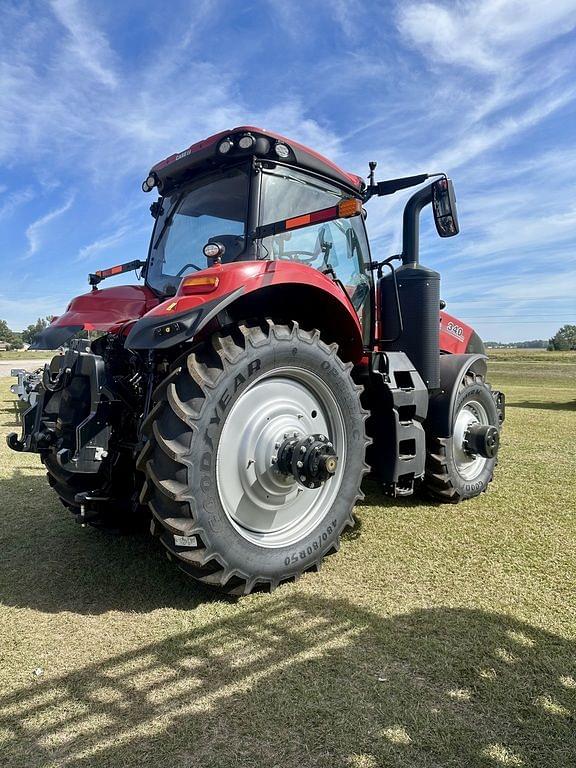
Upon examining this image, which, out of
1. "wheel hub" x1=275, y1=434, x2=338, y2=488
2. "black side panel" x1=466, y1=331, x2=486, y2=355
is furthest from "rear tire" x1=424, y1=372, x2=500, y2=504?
"wheel hub" x1=275, y1=434, x2=338, y2=488

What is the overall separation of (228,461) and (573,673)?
179 centimetres

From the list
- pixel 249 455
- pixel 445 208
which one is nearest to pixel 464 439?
pixel 445 208

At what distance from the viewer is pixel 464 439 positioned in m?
4.61

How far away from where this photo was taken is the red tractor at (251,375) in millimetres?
2580

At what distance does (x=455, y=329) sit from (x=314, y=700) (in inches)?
164

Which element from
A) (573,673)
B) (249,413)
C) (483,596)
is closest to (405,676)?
(573,673)

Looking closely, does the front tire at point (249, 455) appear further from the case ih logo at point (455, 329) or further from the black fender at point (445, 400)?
the case ih logo at point (455, 329)

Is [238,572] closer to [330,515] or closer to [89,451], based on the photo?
[330,515]

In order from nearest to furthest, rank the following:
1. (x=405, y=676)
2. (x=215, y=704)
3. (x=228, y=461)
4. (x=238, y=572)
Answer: (x=215, y=704)
(x=405, y=676)
(x=238, y=572)
(x=228, y=461)

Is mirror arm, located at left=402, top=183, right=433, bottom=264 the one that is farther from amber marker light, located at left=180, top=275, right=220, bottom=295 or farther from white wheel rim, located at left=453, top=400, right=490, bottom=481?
amber marker light, located at left=180, top=275, right=220, bottom=295

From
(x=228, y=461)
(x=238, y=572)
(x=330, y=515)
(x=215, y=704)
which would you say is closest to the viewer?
(x=215, y=704)

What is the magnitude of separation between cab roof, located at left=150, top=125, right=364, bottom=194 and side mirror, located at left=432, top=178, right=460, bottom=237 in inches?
26.6

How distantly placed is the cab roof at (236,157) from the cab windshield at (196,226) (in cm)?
10

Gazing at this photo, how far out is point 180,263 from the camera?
3.80 meters
